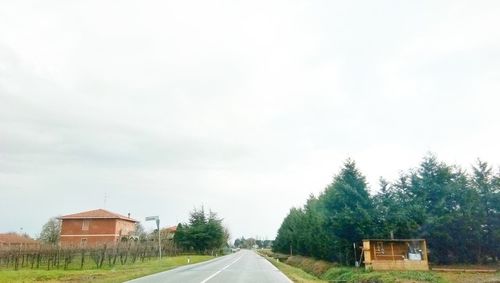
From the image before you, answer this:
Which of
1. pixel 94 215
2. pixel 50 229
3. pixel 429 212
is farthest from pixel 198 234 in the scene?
pixel 429 212

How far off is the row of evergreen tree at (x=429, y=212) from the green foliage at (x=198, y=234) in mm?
49585

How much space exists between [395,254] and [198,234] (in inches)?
2246

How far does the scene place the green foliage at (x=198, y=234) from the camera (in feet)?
271

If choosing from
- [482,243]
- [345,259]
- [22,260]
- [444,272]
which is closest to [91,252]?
[22,260]

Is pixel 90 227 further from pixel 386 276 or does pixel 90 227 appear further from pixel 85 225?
pixel 386 276

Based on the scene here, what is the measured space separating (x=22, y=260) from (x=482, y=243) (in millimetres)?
43701

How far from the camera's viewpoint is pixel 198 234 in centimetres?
8212

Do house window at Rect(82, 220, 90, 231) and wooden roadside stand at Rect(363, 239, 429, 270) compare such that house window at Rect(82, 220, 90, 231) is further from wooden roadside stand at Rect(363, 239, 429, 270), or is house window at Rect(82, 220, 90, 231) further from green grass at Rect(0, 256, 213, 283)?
wooden roadside stand at Rect(363, 239, 429, 270)

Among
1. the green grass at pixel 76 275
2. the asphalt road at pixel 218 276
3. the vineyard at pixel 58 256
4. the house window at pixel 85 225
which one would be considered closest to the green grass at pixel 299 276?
the asphalt road at pixel 218 276

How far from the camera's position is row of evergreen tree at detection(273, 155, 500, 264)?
104ft

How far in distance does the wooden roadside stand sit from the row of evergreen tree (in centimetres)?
219

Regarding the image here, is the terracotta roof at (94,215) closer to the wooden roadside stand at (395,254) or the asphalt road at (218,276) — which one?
the asphalt road at (218,276)

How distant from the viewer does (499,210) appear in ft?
106

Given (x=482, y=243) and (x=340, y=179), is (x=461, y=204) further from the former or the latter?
(x=340, y=179)
